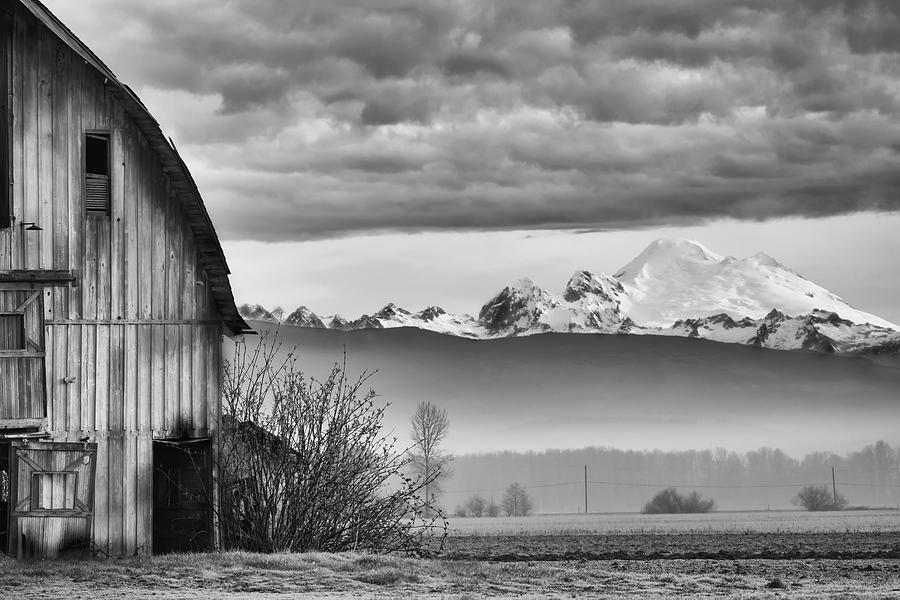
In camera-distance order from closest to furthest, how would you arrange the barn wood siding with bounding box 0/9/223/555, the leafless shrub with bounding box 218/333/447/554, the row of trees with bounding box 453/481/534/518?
the barn wood siding with bounding box 0/9/223/555 → the leafless shrub with bounding box 218/333/447/554 → the row of trees with bounding box 453/481/534/518

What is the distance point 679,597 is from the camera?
24969 mm

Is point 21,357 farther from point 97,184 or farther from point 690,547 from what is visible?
point 690,547

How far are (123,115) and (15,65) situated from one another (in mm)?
2414

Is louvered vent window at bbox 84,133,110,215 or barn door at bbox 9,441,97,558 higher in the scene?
louvered vent window at bbox 84,133,110,215

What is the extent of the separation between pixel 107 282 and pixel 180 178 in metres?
2.73

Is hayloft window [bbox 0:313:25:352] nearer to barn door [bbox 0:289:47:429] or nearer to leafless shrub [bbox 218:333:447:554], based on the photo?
barn door [bbox 0:289:47:429]

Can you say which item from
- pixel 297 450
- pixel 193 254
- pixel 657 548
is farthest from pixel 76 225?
pixel 657 548

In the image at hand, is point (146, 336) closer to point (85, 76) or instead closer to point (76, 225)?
point (76, 225)

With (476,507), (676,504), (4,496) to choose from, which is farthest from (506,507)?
(4,496)

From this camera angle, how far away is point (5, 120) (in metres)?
30.5

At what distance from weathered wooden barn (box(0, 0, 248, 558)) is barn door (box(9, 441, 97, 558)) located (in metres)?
0.03

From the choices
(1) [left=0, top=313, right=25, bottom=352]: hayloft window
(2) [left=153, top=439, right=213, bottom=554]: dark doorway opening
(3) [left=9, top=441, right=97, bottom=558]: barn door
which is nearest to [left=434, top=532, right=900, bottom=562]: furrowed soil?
(2) [left=153, top=439, right=213, bottom=554]: dark doorway opening

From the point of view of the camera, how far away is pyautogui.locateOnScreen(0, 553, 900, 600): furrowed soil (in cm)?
2497

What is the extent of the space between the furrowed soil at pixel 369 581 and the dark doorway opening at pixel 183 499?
2268mm
